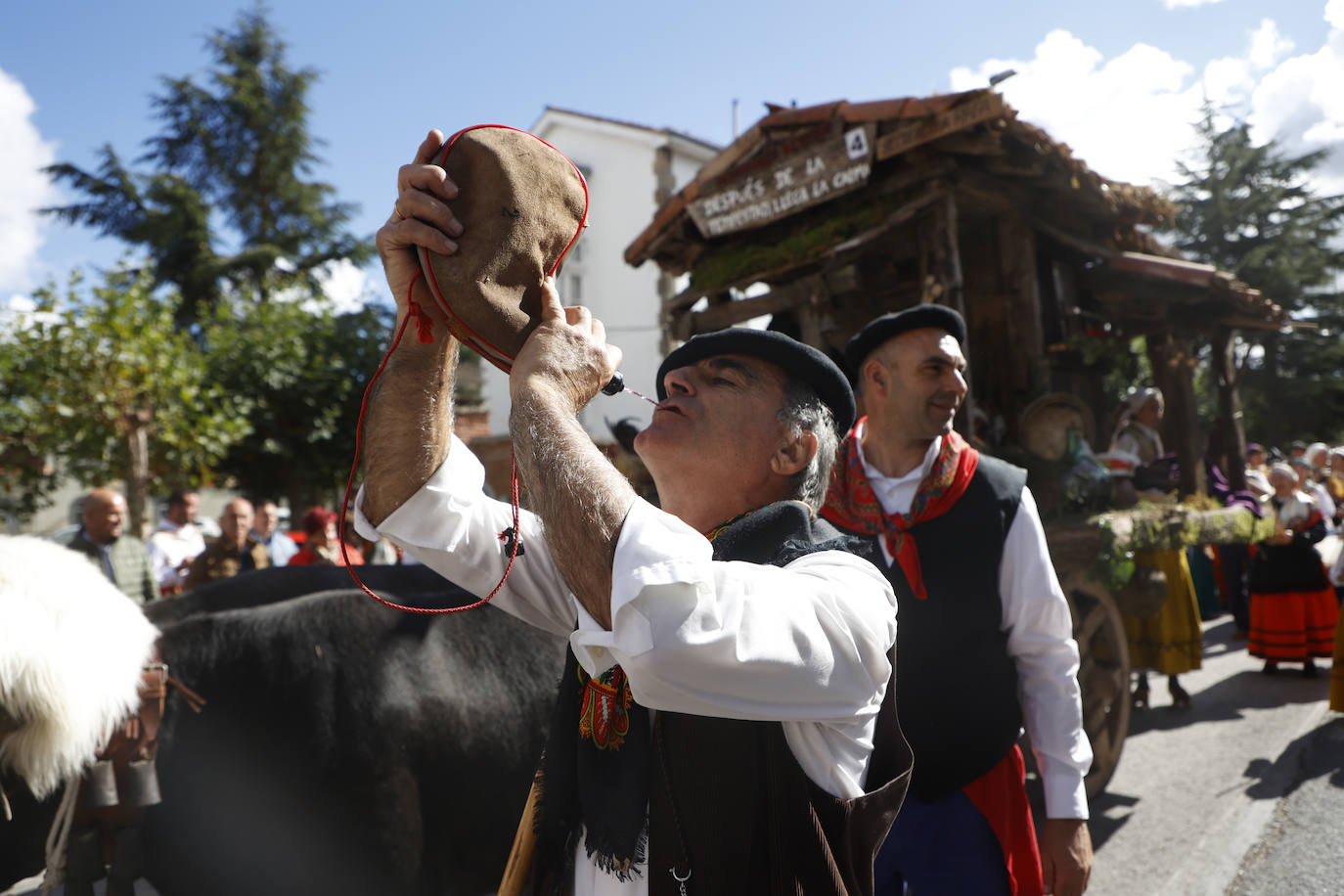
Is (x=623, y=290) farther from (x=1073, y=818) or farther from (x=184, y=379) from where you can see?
(x=1073, y=818)

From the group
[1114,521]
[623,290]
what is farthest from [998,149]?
[623,290]

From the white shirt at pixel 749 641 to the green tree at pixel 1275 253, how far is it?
2631cm

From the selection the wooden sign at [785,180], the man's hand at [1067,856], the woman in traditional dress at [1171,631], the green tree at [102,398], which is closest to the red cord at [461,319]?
the man's hand at [1067,856]

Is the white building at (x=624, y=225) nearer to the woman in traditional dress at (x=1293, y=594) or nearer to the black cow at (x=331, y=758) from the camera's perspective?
the woman in traditional dress at (x=1293, y=594)

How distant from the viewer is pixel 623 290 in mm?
17984

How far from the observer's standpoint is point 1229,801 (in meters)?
4.29

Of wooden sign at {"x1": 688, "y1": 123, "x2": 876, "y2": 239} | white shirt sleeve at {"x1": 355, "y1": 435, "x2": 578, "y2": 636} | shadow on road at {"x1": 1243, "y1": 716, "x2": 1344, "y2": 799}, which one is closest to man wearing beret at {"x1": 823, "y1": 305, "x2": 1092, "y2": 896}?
white shirt sleeve at {"x1": 355, "y1": 435, "x2": 578, "y2": 636}

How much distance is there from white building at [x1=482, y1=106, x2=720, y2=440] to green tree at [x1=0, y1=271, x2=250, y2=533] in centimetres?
800

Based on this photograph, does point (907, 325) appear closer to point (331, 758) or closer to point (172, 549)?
point (331, 758)

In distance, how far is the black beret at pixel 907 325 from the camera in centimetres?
257

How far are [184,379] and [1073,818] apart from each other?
10486mm

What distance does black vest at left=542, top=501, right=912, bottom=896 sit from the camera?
118 centimetres

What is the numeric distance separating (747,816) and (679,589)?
428mm

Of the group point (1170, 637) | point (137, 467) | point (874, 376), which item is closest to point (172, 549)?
point (137, 467)
